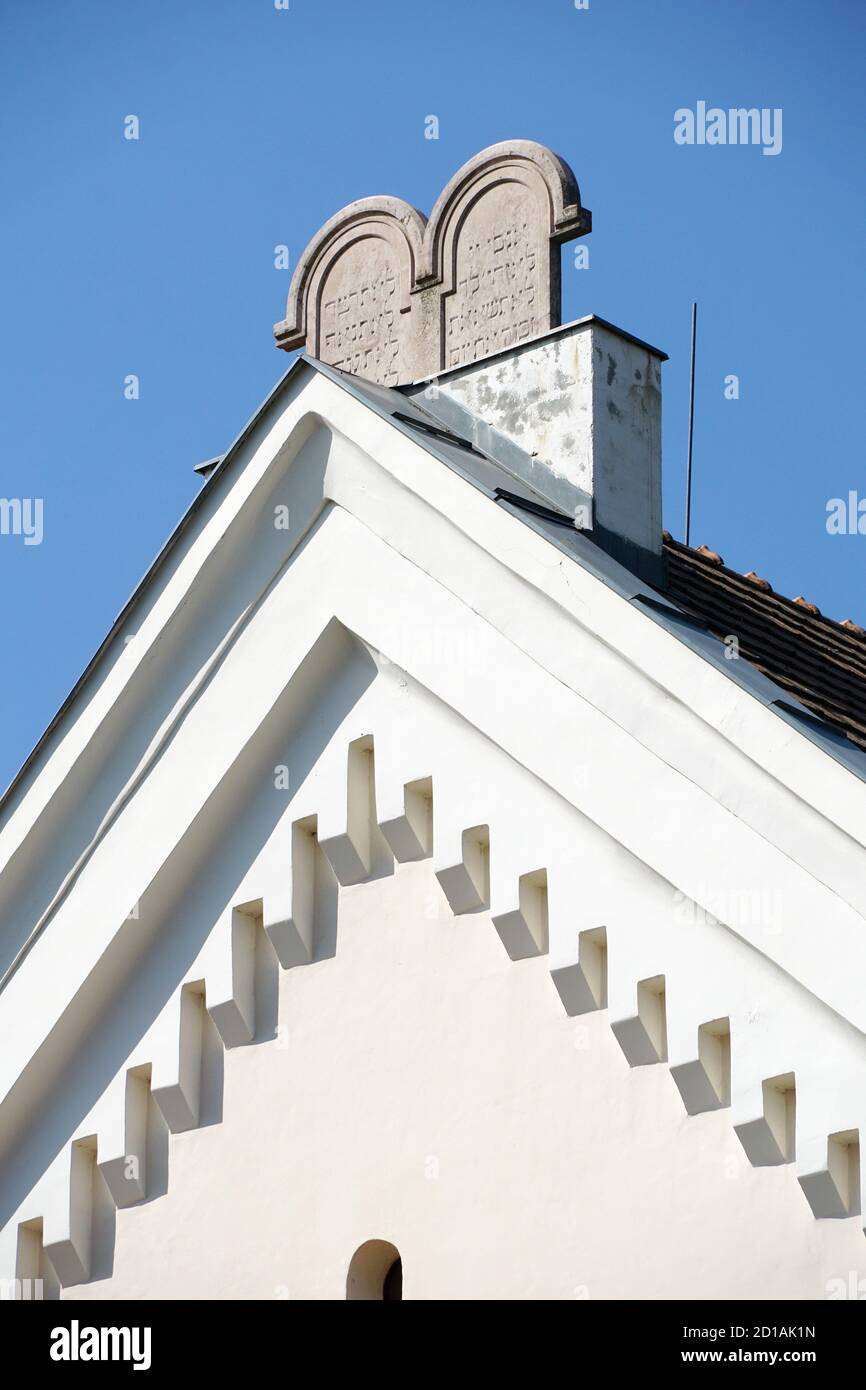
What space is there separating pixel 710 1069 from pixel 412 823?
6.14 ft

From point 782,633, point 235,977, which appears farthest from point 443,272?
point 235,977

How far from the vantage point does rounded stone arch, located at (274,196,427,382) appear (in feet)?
41.1

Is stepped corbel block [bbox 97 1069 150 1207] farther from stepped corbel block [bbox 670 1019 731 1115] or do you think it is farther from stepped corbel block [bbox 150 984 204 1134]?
stepped corbel block [bbox 670 1019 731 1115]

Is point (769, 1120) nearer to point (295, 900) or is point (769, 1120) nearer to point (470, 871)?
point (470, 871)

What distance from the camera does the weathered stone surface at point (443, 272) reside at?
11.9 meters

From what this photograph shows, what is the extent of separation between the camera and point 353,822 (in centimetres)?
1012

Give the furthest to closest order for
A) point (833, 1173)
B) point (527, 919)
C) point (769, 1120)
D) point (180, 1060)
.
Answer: point (180, 1060) → point (527, 919) → point (769, 1120) → point (833, 1173)

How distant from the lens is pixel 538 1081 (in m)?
9.31

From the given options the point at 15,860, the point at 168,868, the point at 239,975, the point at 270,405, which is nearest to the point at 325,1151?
the point at 239,975

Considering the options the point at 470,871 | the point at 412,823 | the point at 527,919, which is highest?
the point at 412,823

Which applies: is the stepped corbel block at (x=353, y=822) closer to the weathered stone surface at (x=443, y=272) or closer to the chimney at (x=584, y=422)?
the chimney at (x=584, y=422)

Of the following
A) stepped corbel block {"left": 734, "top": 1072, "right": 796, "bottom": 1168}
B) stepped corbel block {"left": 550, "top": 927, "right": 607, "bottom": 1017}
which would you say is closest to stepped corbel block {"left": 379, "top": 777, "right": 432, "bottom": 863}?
stepped corbel block {"left": 550, "top": 927, "right": 607, "bottom": 1017}
